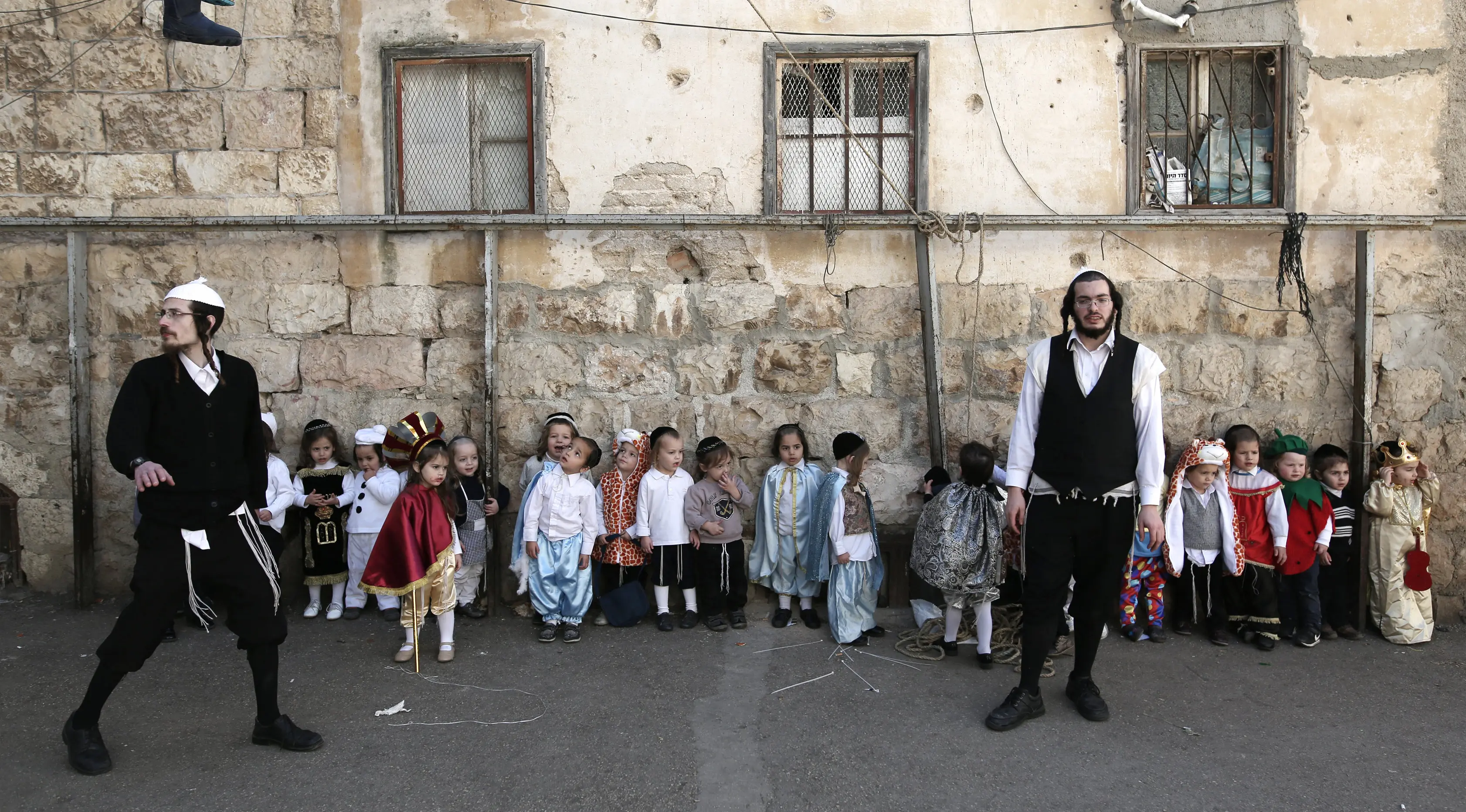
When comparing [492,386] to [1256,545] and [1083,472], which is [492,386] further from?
[1256,545]

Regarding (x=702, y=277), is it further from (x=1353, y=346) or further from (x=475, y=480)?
(x=1353, y=346)

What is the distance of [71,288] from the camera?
586 centimetres

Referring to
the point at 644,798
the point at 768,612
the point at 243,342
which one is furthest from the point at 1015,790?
the point at 243,342

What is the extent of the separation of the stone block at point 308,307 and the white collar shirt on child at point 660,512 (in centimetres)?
211

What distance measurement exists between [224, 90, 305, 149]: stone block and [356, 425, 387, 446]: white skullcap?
1.73m

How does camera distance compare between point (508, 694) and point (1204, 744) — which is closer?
point (1204, 744)

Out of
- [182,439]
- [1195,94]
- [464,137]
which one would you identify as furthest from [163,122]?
[1195,94]

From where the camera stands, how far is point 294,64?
5.86 metres

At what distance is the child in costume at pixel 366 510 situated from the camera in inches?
225

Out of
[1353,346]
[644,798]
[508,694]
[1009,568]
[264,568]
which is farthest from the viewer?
[1353,346]

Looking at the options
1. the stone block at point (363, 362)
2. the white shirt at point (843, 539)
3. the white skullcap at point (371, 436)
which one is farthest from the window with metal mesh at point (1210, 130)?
the white skullcap at point (371, 436)

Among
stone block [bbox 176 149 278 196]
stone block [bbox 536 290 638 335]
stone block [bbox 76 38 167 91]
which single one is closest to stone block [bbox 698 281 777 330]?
stone block [bbox 536 290 638 335]

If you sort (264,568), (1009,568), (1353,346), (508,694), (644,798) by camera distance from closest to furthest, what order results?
1. (644,798)
2. (264,568)
3. (508,694)
4. (1009,568)
5. (1353,346)

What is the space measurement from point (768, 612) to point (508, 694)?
1.74 metres
